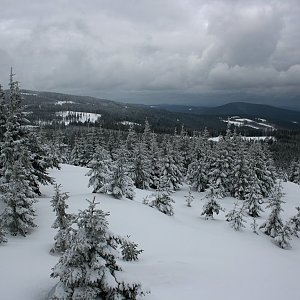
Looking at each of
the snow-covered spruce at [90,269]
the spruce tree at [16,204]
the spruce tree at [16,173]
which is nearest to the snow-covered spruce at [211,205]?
the spruce tree at [16,173]

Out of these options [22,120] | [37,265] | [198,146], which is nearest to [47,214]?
[22,120]

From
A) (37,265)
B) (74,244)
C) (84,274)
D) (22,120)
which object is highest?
(22,120)

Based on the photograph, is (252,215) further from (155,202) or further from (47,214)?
(47,214)

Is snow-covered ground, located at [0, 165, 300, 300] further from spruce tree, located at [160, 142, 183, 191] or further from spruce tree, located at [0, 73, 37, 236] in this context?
spruce tree, located at [160, 142, 183, 191]

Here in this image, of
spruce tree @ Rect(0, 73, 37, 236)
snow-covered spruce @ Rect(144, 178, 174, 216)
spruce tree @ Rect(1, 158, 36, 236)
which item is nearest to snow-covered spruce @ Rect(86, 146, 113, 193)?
snow-covered spruce @ Rect(144, 178, 174, 216)

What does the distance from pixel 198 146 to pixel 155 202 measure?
27990 mm

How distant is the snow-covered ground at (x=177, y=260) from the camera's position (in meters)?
12.9

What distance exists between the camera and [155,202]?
31.5 metres

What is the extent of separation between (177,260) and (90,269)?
380 inches

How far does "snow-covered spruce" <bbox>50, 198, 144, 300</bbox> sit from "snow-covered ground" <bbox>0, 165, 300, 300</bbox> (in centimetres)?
82

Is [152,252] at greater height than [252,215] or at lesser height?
greater

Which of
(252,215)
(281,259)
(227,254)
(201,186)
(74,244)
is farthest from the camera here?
(201,186)

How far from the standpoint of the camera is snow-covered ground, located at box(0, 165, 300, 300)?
12.9 m

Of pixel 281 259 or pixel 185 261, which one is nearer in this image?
pixel 185 261
